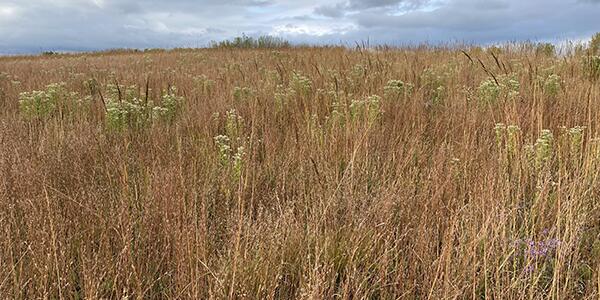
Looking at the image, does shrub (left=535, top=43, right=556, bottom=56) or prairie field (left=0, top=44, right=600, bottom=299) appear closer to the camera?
prairie field (left=0, top=44, right=600, bottom=299)

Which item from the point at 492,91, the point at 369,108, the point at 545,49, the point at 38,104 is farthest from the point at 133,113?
the point at 545,49

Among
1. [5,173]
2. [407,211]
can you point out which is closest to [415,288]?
[407,211]

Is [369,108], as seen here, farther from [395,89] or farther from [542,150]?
[542,150]

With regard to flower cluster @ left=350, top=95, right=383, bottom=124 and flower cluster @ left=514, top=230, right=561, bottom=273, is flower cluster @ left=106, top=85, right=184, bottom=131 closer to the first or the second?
flower cluster @ left=350, top=95, right=383, bottom=124

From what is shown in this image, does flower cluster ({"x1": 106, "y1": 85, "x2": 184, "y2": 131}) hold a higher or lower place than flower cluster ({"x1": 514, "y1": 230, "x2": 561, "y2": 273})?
higher

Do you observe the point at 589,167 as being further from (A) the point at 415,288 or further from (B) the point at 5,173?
(B) the point at 5,173

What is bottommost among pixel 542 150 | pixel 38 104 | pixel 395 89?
pixel 542 150

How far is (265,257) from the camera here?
1835 mm

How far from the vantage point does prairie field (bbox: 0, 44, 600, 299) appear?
1.78 meters

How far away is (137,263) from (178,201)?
40cm

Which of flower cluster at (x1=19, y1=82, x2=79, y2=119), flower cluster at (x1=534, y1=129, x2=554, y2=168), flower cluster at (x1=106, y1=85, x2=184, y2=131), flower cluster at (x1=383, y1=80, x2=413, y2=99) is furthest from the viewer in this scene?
flower cluster at (x1=383, y1=80, x2=413, y2=99)

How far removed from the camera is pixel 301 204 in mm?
2414

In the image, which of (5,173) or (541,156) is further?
(541,156)

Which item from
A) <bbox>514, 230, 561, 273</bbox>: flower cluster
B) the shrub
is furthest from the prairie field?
the shrub
